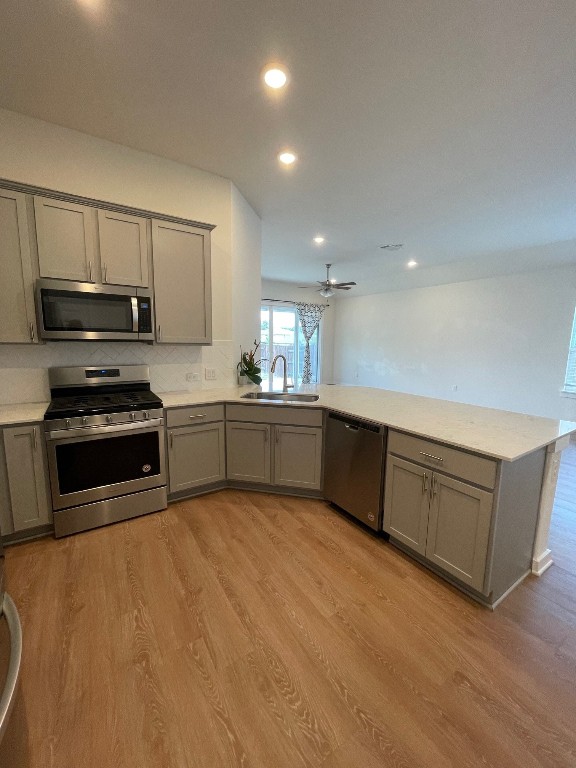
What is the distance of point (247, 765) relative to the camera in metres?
1.11

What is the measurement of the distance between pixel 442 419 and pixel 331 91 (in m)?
2.18

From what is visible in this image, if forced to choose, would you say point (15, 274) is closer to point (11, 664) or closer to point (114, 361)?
point (114, 361)

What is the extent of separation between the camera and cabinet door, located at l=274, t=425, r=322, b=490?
2.79 meters

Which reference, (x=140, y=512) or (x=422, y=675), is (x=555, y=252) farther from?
(x=140, y=512)

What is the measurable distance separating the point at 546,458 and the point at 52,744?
2.62 m

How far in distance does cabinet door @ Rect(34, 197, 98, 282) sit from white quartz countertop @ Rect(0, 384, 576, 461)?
1.02 m

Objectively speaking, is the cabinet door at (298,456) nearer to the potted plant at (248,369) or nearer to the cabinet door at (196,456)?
the cabinet door at (196,456)

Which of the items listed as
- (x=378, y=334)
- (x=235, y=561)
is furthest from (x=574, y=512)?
(x=378, y=334)

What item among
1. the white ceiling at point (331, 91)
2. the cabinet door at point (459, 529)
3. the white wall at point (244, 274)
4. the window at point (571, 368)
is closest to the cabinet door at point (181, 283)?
the white wall at point (244, 274)

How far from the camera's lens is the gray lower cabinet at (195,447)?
2684 millimetres

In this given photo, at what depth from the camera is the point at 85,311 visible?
242 centimetres

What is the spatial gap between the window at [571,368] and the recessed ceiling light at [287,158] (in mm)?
4943

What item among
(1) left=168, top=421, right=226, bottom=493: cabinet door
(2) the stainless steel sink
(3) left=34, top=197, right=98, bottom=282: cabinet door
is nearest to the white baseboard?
(2) the stainless steel sink

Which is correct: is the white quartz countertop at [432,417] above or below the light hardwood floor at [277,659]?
above
